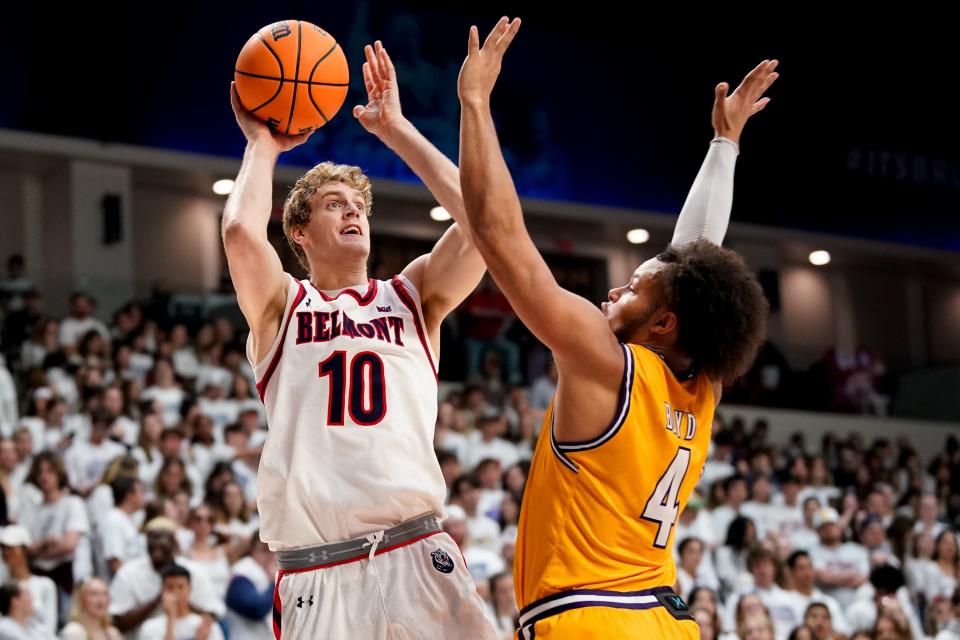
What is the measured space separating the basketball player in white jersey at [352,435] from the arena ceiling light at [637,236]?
1499cm

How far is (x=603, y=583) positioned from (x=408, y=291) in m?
1.33

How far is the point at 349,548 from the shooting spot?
3.82 meters

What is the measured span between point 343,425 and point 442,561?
0.51 meters

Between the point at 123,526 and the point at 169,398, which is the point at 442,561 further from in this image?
the point at 169,398

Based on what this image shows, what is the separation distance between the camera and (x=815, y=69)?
1844cm

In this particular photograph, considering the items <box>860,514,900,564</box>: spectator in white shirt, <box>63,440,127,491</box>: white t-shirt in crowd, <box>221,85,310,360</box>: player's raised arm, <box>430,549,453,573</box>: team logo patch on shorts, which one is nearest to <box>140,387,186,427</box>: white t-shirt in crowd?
<box>63,440,127,491</box>: white t-shirt in crowd

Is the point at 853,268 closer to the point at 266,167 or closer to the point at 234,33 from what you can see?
the point at 234,33

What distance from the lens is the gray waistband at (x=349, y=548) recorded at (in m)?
3.81

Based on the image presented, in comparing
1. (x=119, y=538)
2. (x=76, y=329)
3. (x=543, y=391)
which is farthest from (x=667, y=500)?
(x=543, y=391)

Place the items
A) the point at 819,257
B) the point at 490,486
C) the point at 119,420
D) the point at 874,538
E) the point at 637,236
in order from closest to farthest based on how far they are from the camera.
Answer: the point at 119,420
the point at 490,486
the point at 874,538
the point at 637,236
the point at 819,257

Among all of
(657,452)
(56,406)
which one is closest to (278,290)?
(657,452)

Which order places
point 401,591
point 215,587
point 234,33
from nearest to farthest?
point 401,591, point 215,587, point 234,33

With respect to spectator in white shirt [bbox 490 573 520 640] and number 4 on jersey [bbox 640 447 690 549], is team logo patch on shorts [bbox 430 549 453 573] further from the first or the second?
spectator in white shirt [bbox 490 573 520 640]

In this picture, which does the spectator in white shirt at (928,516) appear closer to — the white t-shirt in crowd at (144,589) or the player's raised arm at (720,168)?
the white t-shirt in crowd at (144,589)
